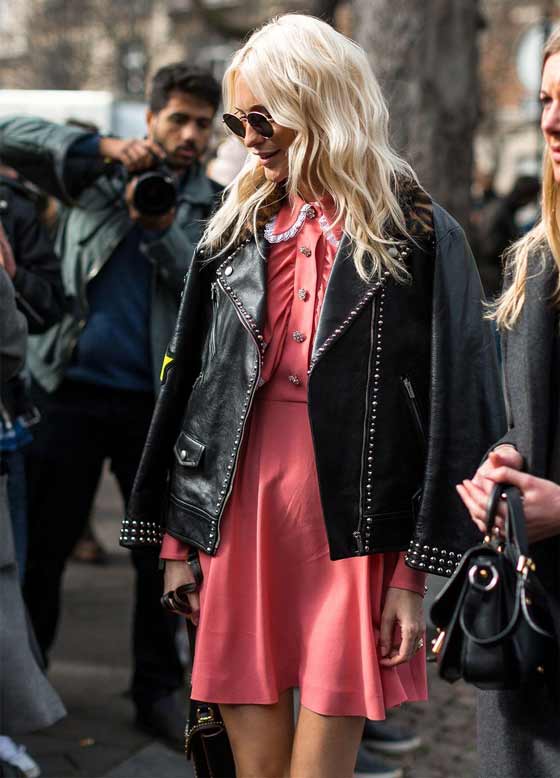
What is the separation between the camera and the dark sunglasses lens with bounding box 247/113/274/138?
8.48ft

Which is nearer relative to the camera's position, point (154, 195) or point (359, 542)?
point (359, 542)

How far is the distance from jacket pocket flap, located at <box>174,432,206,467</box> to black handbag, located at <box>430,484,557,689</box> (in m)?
0.69

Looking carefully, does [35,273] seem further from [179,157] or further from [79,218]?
[179,157]

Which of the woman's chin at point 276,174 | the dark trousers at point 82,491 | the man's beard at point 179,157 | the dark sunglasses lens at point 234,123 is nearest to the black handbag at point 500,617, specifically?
the woman's chin at point 276,174

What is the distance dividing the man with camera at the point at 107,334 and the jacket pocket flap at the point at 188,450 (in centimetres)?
153

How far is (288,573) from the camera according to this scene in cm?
262

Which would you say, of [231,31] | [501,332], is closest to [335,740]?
[501,332]

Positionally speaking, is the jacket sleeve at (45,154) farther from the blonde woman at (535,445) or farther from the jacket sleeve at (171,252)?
the blonde woman at (535,445)

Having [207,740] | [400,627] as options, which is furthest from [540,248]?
[207,740]

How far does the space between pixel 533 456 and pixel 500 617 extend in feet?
1.24

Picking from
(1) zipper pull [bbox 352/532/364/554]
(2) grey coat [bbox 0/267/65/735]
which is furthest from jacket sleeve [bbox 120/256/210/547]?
(2) grey coat [bbox 0/267/65/735]

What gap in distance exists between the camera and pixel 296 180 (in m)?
2.63

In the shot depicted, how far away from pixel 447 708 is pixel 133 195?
2.39 m

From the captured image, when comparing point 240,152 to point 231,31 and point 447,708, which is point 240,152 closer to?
point 447,708
